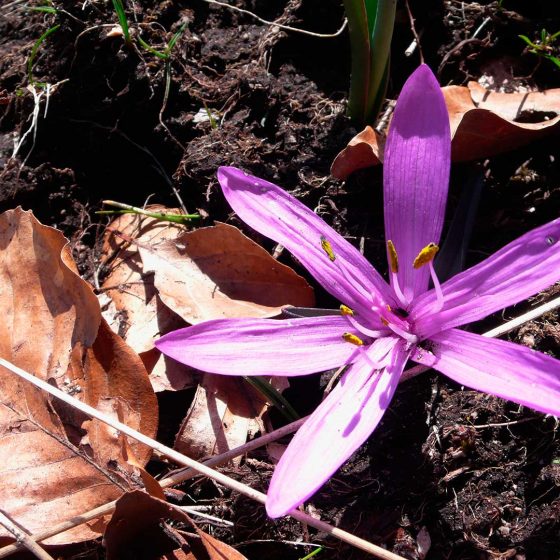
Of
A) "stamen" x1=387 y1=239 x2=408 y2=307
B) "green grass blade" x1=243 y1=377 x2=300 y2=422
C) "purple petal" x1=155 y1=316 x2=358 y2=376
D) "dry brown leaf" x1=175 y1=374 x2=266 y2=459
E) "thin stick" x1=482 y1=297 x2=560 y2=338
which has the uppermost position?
"stamen" x1=387 y1=239 x2=408 y2=307

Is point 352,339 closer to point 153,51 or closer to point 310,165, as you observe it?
point 310,165

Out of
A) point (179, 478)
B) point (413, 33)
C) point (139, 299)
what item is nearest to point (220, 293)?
point (139, 299)

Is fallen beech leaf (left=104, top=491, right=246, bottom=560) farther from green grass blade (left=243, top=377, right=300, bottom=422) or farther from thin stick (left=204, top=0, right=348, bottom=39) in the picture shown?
thin stick (left=204, top=0, right=348, bottom=39)

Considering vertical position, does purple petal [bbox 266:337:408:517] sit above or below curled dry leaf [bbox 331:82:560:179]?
below

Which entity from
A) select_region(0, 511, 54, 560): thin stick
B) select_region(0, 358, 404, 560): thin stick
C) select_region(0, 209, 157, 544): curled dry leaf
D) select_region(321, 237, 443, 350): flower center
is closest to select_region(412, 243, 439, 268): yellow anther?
select_region(321, 237, 443, 350): flower center

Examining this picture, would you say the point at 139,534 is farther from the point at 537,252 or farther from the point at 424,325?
the point at 537,252

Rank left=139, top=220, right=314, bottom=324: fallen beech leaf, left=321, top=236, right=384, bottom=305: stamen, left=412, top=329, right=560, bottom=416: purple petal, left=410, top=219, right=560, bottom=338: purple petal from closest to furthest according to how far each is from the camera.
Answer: left=412, top=329, right=560, bottom=416: purple petal < left=410, top=219, right=560, bottom=338: purple petal < left=321, top=236, right=384, bottom=305: stamen < left=139, top=220, right=314, bottom=324: fallen beech leaf

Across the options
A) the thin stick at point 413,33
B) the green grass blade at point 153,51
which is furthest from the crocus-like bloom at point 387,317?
the green grass blade at point 153,51
